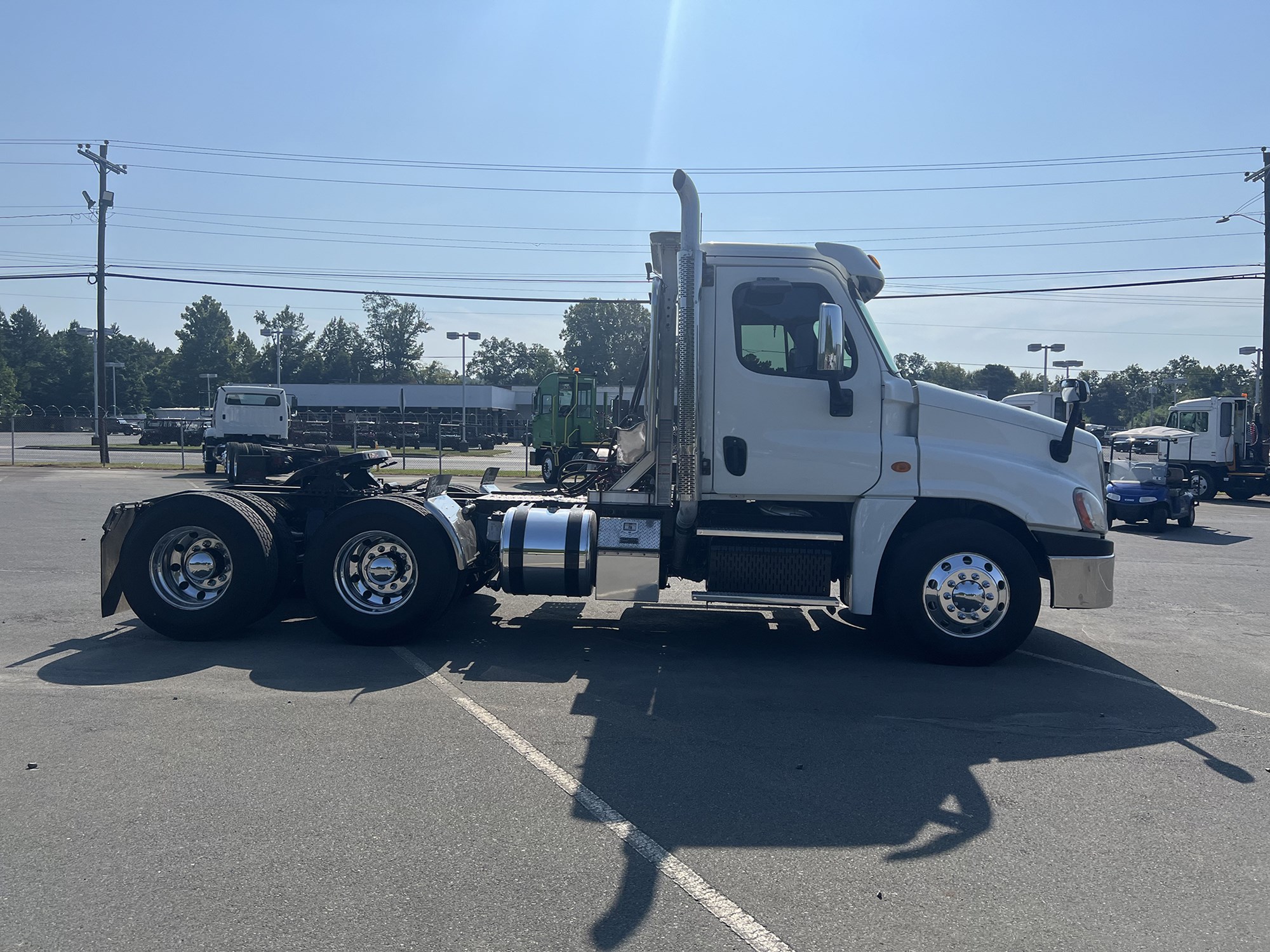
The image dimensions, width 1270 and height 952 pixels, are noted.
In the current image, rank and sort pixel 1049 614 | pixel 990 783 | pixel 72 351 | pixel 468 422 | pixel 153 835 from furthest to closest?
pixel 72 351 < pixel 468 422 < pixel 1049 614 < pixel 990 783 < pixel 153 835

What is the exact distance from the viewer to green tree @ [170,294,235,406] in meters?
108

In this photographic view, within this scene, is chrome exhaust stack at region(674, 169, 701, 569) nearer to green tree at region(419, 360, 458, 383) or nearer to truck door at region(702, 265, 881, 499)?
truck door at region(702, 265, 881, 499)

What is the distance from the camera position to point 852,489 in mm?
6945

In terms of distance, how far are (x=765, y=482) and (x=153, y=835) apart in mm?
4624

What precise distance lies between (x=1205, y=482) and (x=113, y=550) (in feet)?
89.0

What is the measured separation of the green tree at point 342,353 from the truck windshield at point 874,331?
4675 inches

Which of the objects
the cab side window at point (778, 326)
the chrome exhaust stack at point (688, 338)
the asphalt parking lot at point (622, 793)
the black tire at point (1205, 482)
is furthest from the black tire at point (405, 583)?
the black tire at point (1205, 482)

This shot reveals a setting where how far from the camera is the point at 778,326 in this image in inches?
276

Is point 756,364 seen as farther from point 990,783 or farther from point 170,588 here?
point 170,588

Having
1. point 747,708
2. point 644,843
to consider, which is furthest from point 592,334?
point 644,843

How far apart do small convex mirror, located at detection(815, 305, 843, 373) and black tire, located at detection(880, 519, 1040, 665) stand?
4.91ft

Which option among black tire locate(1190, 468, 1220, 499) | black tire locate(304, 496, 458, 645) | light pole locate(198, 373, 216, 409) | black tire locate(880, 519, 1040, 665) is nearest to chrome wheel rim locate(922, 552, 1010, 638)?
black tire locate(880, 519, 1040, 665)

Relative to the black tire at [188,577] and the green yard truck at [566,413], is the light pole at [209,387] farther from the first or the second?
the black tire at [188,577]

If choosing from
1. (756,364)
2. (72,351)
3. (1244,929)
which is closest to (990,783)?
(1244,929)
